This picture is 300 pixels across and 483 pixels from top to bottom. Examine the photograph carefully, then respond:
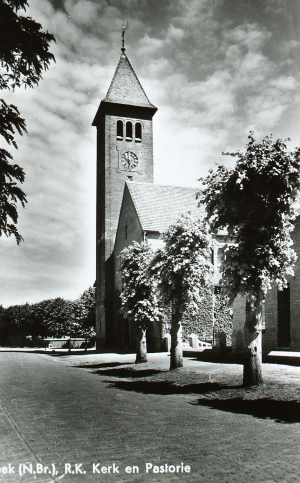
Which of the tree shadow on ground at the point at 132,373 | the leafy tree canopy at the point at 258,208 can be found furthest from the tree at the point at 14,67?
the tree shadow on ground at the point at 132,373

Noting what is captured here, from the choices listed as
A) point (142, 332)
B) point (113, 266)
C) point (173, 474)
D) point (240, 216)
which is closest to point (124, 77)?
point (113, 266)

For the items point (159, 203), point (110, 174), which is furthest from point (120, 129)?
point (159, 203)

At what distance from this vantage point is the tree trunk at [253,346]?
12227 mm

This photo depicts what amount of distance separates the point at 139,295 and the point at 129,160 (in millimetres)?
27754

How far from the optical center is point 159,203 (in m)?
40.1

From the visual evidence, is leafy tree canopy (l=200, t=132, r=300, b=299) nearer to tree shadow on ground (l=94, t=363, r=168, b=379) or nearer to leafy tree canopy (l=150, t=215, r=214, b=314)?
leafy tree canopy (l=150, t=215, r=214, b=314)

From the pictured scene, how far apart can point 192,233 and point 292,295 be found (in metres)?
6.11

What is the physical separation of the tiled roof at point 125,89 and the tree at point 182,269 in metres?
34.4

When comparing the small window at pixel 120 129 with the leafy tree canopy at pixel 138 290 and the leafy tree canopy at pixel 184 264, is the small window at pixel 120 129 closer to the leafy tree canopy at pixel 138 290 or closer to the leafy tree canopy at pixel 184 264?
the leafy tree canopy at pixel 138 290

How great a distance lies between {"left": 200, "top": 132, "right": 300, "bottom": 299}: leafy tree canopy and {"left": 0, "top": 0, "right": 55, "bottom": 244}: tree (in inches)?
244

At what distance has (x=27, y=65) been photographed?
24.7 ft

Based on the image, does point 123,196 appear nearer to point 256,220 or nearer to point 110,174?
point 110,174

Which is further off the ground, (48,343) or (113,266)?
(113,266)

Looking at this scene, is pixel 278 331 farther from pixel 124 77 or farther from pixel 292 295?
pixel 124 77
